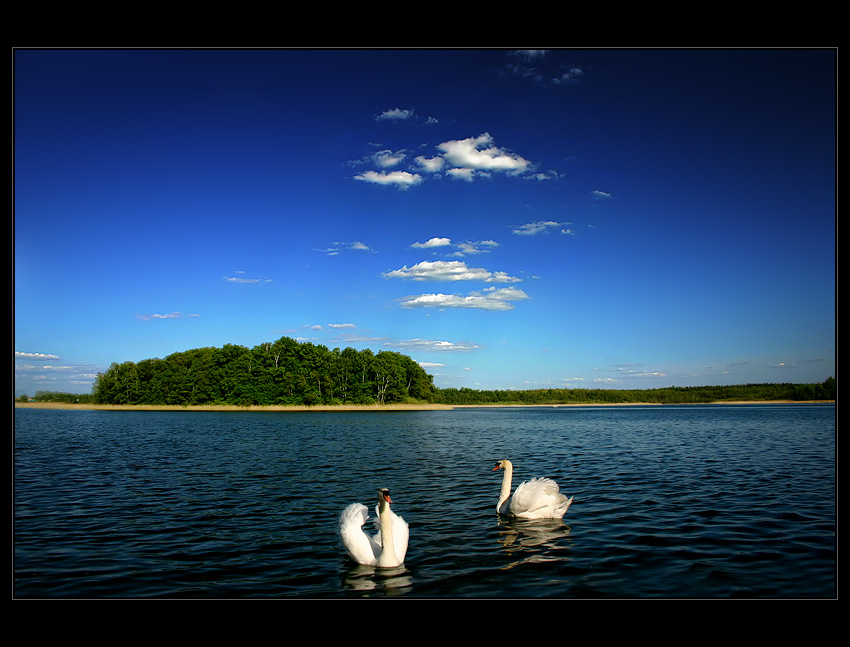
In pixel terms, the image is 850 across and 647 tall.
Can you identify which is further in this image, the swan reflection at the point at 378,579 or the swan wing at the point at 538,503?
the swan wing at the point at 538,503

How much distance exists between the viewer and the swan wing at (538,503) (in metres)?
12.7

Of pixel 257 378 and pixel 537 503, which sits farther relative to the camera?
pixel 257 378

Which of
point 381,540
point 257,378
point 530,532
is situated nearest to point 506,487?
point 530,532

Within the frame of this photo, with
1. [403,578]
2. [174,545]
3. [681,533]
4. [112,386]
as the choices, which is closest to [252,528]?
[174,545]

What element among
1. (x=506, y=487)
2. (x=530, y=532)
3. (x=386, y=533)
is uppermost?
(x=386, y=533)

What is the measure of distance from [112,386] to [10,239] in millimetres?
116723

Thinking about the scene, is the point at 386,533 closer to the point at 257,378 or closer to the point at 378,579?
the point at 378,579

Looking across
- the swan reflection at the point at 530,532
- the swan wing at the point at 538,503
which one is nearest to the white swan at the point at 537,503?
the swan wing at the point at 538,503

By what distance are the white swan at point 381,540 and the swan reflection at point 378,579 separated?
0.44 feet

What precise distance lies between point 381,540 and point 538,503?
480cm

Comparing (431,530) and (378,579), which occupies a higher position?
(378,579)

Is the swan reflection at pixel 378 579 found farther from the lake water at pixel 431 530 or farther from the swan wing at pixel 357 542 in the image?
the swan wing at pixel 357 542

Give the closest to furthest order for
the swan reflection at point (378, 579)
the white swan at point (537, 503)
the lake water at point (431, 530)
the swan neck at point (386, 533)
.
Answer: the swan reflection at point (378, 579) < the lake water at point (431, 530) < the swan neck at point (386, 533) < the white swan at point (537, 503)

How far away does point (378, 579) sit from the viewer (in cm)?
873
